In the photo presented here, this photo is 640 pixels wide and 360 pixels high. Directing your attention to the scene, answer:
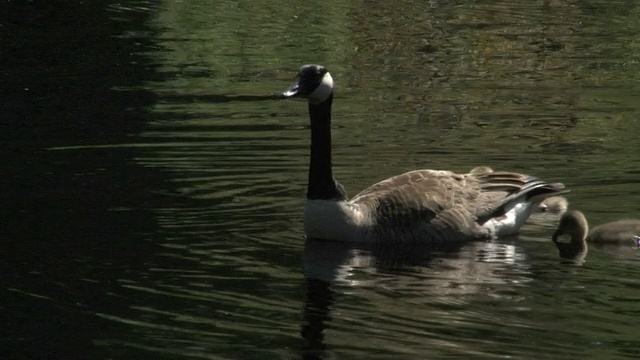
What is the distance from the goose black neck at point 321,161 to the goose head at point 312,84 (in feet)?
0.35

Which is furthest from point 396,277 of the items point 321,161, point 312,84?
point 312,84

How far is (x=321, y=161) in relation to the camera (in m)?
13.5

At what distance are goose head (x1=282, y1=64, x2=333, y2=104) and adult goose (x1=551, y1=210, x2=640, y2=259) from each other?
2.38 metres

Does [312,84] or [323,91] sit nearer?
[312,84]

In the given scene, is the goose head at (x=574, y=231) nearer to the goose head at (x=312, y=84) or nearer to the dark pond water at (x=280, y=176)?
the dark pond water at (x=280, y=176)

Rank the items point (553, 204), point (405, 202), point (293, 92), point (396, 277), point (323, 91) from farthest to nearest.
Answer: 1. point (553, 204)
2. point (323, 91)
3. point (405, 202)
4. point (293, 92)
5. point (396, 277)

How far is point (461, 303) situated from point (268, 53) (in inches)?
601

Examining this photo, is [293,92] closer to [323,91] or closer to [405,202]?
[323,91]

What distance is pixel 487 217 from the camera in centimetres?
1353

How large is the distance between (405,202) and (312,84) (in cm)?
132

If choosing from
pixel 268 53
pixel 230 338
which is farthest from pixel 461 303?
pixel 268 53

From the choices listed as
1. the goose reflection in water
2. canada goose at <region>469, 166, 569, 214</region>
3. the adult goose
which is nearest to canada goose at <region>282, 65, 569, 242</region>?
the goose reflection in water

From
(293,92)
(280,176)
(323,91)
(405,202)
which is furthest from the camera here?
(280,176)

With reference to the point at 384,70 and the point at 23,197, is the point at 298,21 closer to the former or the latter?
the point at 384,70
